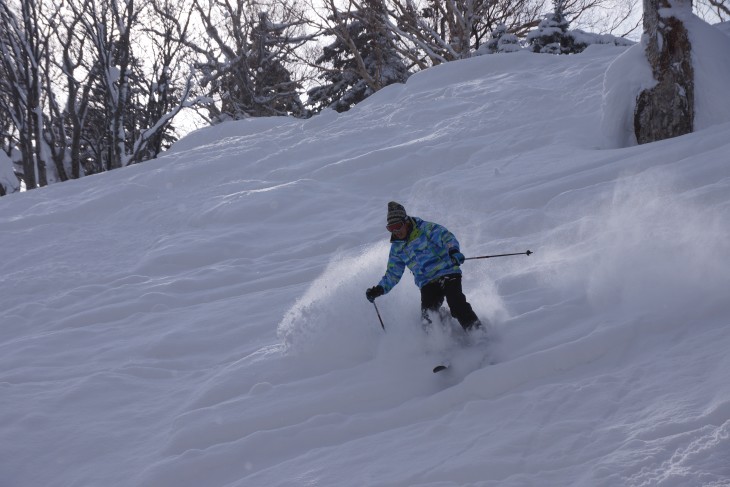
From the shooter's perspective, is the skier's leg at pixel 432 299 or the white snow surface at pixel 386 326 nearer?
the white snow surface at pixel 386 326

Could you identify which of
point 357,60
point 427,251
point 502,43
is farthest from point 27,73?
point 427,251

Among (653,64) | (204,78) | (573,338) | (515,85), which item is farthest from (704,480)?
(204,78)

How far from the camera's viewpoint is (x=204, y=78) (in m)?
27.5

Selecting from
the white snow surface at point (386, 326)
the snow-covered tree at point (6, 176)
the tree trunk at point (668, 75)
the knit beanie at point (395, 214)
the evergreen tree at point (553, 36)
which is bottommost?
the white snow surface at point (386, 326)

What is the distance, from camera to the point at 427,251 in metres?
6.08

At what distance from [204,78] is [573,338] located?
24867 millimetres

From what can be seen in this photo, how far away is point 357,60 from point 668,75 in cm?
1844

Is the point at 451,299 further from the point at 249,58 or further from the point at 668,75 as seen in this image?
the point at 249,58

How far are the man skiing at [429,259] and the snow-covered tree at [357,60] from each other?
21847mm

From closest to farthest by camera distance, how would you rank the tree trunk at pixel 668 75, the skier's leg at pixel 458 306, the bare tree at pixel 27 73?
the skier's leg at pixel 458 306 → the tree trunk at pixel 668 75 → the bare tree at pixel 27 73

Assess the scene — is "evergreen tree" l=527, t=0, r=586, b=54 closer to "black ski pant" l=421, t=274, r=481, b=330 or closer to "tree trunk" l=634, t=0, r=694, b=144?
"tree trunk" l=634, t=0, r=694, b=144

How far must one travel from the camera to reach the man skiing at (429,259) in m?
5.93

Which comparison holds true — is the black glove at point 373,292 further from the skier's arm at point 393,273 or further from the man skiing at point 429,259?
the skier's arm at point 393,273

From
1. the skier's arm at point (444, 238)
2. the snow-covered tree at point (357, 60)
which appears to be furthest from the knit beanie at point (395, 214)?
the snow-covered tree at point (357, 60)
